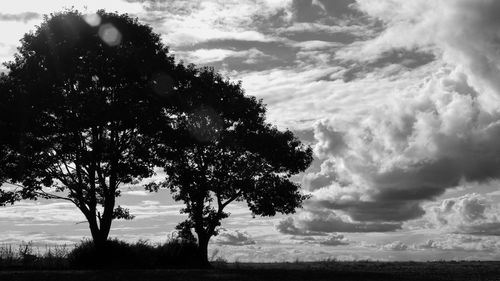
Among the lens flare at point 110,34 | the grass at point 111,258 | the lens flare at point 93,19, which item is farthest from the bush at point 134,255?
the lens flare at point 93,19

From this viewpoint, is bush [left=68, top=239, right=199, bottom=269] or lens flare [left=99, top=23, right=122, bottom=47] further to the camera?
lens flare [left=99, top=23, right=122, bottom=47]

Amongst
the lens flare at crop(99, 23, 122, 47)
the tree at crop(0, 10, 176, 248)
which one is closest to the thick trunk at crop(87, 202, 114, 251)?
the tree at crop(0, 10, 176, 248)

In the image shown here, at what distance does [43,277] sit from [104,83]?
17342 mm

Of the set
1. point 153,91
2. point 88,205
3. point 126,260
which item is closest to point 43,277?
point 126,260

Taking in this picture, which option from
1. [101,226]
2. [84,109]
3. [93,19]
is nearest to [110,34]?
[93,19]

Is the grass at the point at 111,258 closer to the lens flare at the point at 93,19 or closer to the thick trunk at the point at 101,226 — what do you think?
the thick trunk at the point at 101,226

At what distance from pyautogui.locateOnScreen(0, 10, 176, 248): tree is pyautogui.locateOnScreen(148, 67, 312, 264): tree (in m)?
3.67

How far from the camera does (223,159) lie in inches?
1758

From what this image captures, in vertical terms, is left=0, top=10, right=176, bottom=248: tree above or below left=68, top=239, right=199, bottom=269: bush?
above

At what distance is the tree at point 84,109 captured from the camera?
1501 inches

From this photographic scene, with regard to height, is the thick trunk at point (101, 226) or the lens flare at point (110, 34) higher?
the lens flare at point (110, 34)

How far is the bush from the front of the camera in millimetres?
36562

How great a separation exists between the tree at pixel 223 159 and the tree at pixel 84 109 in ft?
12.1

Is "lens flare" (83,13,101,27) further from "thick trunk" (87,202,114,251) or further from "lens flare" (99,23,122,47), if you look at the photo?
"thick trunk" (87,202,114,251)
